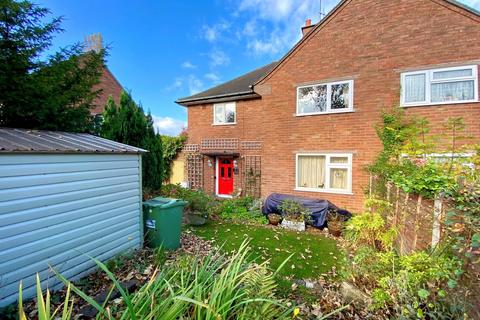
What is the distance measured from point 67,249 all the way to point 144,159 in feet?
15.5

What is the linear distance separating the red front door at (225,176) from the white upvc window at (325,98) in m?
4.60

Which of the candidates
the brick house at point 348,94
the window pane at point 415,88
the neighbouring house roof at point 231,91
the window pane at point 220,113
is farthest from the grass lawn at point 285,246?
the neighbouring house roof at point 231,91

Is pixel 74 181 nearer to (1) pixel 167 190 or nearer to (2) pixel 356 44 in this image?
(1) pixel 167 190

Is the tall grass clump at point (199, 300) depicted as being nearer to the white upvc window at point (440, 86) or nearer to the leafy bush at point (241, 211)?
the leafy bush at point (241, 211)

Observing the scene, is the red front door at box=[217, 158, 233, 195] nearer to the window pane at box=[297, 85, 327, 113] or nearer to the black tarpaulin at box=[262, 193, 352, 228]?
the black tarpaulin at box=[262, 193, 352, 228]

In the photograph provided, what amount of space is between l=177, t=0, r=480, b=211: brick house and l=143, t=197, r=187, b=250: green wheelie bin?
570 centimetres

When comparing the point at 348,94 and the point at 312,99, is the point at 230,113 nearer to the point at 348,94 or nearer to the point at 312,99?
the point at 312,99

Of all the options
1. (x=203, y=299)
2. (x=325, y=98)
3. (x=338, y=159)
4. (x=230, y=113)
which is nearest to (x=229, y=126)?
(x=230, y=113)

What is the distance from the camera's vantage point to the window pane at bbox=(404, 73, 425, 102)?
25.1 feet

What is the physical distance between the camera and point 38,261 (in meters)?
3.32

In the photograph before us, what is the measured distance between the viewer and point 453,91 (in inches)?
287

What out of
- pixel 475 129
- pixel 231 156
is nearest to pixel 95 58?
pixel 231 156

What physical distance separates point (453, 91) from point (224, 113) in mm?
8948

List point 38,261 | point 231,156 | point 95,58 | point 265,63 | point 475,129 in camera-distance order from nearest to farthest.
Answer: point 38,261 → point 95,58 → point 475,129 → point 231,156 → point 265,63
